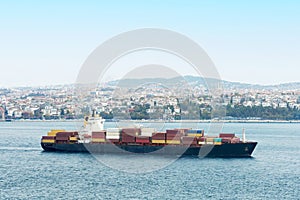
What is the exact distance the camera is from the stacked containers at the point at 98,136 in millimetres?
51781

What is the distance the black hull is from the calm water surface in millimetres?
1587

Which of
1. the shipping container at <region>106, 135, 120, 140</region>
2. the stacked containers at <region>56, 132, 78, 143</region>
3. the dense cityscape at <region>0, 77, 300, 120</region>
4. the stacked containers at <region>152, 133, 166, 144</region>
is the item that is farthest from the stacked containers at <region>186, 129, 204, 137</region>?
the dense cityscape at <region>0, 77, 300, 120</region>

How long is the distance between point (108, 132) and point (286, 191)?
22928 millimetres

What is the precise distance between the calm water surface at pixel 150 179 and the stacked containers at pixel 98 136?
3.66m

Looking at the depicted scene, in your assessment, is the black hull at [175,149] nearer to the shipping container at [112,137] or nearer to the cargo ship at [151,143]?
the cargo ship at [151,143]

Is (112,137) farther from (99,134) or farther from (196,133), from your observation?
(196,133)

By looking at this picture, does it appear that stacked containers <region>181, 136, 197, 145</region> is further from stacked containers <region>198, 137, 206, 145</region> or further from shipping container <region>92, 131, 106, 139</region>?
shipping container <region>92, 131, 106, 139</region>

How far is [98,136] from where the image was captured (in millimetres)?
52000

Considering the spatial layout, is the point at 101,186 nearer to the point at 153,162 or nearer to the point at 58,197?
the point at 58,197

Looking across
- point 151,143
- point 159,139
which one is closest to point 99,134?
point 151,143

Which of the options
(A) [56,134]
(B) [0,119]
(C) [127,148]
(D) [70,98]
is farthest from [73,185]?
(D) [70,98]

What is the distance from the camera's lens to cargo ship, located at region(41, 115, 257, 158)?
47625 mm

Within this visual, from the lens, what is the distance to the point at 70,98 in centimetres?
18788

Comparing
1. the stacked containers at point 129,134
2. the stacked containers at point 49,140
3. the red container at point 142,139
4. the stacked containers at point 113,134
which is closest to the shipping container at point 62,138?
the stacked containers at point 49,140
